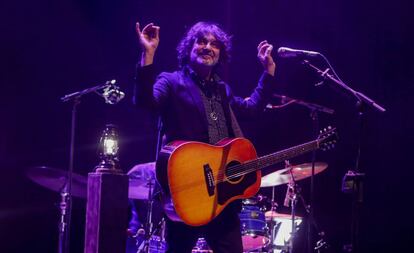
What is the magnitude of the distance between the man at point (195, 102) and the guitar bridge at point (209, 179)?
163 mm

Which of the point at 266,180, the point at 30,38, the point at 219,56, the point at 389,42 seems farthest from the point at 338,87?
the point at 30,38

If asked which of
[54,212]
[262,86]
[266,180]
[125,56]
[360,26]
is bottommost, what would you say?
[54,212]

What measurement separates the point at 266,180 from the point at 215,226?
2.86 metres

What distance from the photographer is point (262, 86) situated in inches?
137

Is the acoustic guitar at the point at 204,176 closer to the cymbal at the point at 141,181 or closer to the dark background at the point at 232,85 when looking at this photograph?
the cymbal at the point at 141,181

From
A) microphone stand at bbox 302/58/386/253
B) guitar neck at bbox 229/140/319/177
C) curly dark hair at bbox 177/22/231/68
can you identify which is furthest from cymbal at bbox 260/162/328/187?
curly dark hair at bbox 177/22/231/68

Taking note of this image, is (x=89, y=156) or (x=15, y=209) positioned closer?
(x=15, y=209)

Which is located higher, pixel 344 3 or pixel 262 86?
pixel 344 3

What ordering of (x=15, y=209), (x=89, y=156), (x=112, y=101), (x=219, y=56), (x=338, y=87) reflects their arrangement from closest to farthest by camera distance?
1. (x=219, y=56)
2. (x=338, y=87)
3. (x=112, y=101)
4. (x=15, y=209)
5. (x=89, y=156)

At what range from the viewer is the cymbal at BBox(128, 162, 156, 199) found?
5078 mm

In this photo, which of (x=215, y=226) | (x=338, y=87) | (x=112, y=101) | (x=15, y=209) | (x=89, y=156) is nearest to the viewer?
(x=215, y=226)

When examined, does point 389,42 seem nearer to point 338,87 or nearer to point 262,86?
point 338,87

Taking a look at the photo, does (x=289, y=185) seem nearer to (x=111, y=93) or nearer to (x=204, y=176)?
(x=111, y=93)

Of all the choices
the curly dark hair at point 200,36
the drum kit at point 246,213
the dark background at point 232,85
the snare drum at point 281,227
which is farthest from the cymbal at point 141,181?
the curly dark hair at point 200,36
